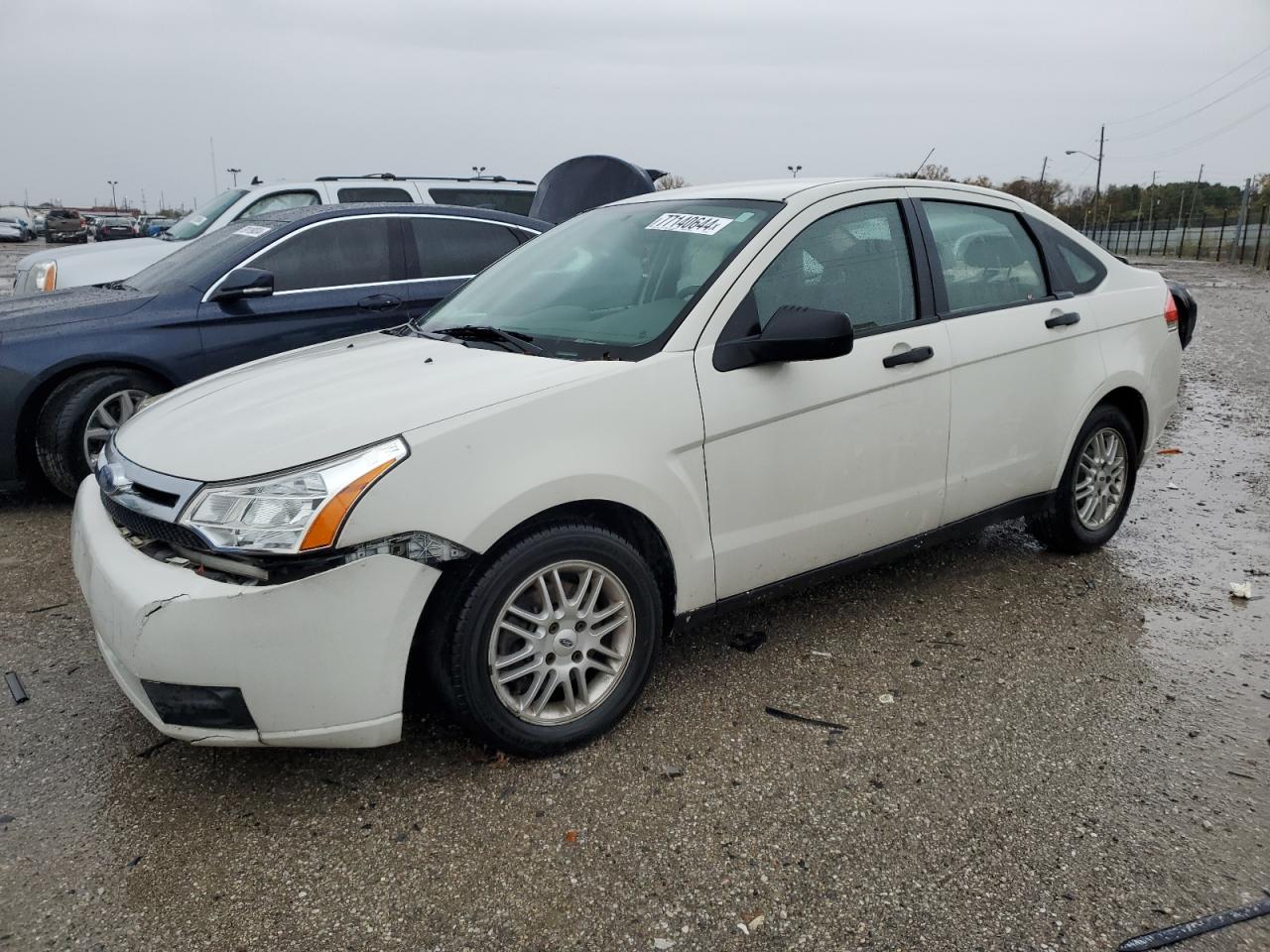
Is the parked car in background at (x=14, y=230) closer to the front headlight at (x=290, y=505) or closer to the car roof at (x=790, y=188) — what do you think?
the car roof at (x=790, y=188)

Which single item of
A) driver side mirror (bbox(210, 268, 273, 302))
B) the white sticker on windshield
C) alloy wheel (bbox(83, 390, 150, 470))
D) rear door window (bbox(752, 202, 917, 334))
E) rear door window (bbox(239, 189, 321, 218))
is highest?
rear door window (bbox(239, 189, 321, 218))

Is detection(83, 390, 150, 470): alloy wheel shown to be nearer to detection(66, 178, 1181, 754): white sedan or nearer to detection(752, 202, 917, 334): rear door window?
detection(66, 178, 1181, 754): white sedan

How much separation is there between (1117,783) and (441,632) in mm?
1961

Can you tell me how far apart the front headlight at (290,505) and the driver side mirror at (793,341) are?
113cm

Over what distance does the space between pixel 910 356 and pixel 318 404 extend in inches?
80.5

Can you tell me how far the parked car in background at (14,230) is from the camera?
1697 inches

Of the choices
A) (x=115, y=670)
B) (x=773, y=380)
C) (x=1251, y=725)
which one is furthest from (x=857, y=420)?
(x=115, y=670)

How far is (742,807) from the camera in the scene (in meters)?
2.71

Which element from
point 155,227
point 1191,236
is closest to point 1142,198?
point 1191,236

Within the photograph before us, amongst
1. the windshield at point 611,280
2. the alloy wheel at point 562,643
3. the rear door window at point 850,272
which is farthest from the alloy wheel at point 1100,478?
the alloy wheel at point 562,643

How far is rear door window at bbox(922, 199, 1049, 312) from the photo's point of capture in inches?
151

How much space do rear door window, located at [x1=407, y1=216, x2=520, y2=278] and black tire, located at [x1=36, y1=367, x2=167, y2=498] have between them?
2.01 metres

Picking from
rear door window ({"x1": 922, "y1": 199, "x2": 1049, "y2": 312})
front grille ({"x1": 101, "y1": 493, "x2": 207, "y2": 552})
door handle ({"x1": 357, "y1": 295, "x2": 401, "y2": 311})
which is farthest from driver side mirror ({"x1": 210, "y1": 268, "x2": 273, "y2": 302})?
rear door window ({"x1": 922, "y1": 199, "x2": 1049, "y2": 312})

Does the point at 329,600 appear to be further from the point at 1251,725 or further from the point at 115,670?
the point at 1251,725
